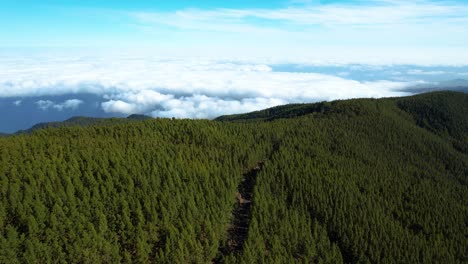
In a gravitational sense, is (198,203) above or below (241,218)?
above

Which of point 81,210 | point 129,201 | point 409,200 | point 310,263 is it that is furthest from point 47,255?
point 409,200

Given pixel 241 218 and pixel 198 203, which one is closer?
pixel 198 203

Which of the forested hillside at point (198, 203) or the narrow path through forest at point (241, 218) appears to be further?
the narrow path through forest at point (241, 218)

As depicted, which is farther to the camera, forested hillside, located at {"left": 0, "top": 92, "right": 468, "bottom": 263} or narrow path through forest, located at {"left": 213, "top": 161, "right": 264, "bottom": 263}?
narrow path through forest, located at {"left": 213, "top": 161, "right": 264, "bottom": 263}

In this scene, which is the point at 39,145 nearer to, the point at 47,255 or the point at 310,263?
the point at 47,255
